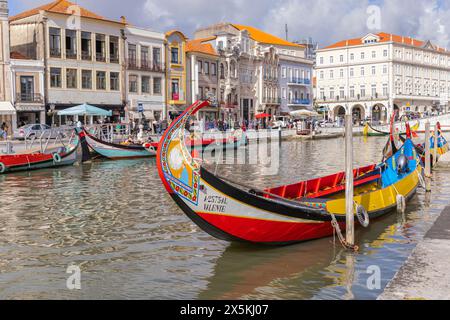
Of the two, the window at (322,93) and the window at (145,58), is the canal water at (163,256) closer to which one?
the window at (145,58)

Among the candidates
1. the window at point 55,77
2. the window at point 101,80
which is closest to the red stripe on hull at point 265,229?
the window at point 55,77

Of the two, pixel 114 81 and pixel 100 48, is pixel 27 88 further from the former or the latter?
pixel 114 81

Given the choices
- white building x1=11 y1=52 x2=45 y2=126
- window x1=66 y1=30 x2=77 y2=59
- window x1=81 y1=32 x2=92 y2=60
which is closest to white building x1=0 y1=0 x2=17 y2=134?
white building x1=11 y1=52 x2=45 y2=126

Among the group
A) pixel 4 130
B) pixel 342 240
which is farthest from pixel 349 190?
pixel 4 130

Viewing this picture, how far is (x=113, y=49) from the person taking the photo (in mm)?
43125

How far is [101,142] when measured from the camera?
2786cm

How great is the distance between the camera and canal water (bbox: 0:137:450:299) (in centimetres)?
761

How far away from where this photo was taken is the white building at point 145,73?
44312 mm

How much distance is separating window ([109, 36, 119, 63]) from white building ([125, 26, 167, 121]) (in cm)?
96

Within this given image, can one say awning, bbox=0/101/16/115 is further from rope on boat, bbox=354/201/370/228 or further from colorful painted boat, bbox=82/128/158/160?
rope on boat, bbox=354/201/370/228

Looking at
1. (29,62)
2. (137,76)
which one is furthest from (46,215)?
(137,76)

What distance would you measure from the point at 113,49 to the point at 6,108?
35.8ft

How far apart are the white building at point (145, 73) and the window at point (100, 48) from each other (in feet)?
7.49
